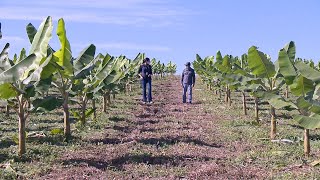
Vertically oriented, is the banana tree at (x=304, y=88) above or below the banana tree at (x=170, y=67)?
below

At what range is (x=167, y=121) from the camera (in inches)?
753

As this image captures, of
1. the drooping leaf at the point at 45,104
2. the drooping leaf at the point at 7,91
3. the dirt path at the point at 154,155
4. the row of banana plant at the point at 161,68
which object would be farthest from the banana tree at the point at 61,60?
the row of banana plant at the point at 161,68

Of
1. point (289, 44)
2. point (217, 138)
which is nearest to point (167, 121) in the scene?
point (217, 138)

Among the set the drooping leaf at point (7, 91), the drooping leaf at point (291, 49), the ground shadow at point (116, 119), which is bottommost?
the ground shadow at point (116, 119)

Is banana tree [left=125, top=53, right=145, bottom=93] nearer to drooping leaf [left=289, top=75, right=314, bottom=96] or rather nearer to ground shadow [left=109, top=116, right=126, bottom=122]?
ground shadow [left=109, top=116, right=126, bottom=122]

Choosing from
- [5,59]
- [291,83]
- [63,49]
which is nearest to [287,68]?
[291,83]

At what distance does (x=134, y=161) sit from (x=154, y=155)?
2.91 ft

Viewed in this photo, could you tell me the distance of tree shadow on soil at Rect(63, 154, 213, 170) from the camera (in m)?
10.6

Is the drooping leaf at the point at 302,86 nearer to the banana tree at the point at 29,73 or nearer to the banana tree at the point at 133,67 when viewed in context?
the banana tree at the point at 29,73

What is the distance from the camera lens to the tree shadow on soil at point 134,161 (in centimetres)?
1061

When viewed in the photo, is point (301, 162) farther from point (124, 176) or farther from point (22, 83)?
point (22, 83)

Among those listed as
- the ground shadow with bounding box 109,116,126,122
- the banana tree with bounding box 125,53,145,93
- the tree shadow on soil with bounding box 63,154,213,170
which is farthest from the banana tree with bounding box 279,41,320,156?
the banana tree with bounding box 125,53,145,93

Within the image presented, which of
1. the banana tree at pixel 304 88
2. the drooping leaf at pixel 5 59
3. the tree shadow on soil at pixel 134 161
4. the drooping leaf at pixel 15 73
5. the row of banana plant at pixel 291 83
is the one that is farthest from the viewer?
the drooping leaf at pixel 5 59

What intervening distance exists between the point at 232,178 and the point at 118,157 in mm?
3200
